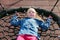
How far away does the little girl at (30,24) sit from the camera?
4559 mm

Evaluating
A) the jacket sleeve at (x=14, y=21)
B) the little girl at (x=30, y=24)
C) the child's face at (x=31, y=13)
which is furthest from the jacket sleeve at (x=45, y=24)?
A: the jacket sleeve at (x=14, y=21)

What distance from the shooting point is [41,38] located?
16.2 feet

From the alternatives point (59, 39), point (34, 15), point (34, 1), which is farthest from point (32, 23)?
point (34, 1)

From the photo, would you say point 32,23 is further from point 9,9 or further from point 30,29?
point 9,9

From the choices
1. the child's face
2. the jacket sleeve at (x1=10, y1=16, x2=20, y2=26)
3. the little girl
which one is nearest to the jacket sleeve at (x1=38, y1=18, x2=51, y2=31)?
the little girl

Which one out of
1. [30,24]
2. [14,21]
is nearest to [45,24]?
[30,24]

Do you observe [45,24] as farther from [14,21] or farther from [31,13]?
[14,21]

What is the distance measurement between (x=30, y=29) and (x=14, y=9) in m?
0.50

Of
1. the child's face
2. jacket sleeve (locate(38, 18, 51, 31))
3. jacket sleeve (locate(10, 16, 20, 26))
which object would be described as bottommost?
jacket sleeve (locate(38, 18, 51, 31))

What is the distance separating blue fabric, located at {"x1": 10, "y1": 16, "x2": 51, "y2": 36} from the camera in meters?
4.61

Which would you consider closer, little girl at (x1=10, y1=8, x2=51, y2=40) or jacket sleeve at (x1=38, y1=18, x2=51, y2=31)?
little girl at (x1=10, y1=8, x2=51, y2=40)

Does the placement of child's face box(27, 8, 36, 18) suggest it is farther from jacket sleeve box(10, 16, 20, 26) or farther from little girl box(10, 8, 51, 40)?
jacket sleeve box(10, 16, 20, 26)

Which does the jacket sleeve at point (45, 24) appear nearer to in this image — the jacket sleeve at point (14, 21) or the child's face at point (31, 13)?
the child's face at point (31, 13)

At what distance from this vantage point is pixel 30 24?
468 centimetres
